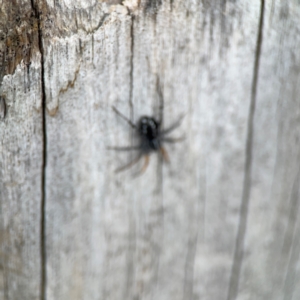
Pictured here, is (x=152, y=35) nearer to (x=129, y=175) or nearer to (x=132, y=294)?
(x=129, y=175)

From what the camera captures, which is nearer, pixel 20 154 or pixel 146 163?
pixel 20 154

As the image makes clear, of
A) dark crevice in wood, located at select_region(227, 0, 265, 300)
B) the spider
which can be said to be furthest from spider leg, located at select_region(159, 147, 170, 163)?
dark crevice in wood, located at select_region(227, 0, 265, 300)

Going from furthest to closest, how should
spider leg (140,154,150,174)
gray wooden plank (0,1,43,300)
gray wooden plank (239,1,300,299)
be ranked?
spider leg (140,154,150,174) → gray wooden plank (239,1,300,299) → gray wooden plank (0,1,43,300)

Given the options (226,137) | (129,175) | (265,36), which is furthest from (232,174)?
(265,36)

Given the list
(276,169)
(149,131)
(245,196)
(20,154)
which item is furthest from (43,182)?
(276,169)

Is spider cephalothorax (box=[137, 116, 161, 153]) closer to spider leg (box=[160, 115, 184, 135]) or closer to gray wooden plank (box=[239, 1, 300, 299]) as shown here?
spider leg (box=[160, 115, 184, 135])

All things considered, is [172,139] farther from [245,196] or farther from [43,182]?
[43,182]

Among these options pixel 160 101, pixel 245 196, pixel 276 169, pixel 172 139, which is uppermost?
pixel 160 101

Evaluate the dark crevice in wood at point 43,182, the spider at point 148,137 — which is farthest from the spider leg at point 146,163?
the dark crevice in wood at point 43,182
